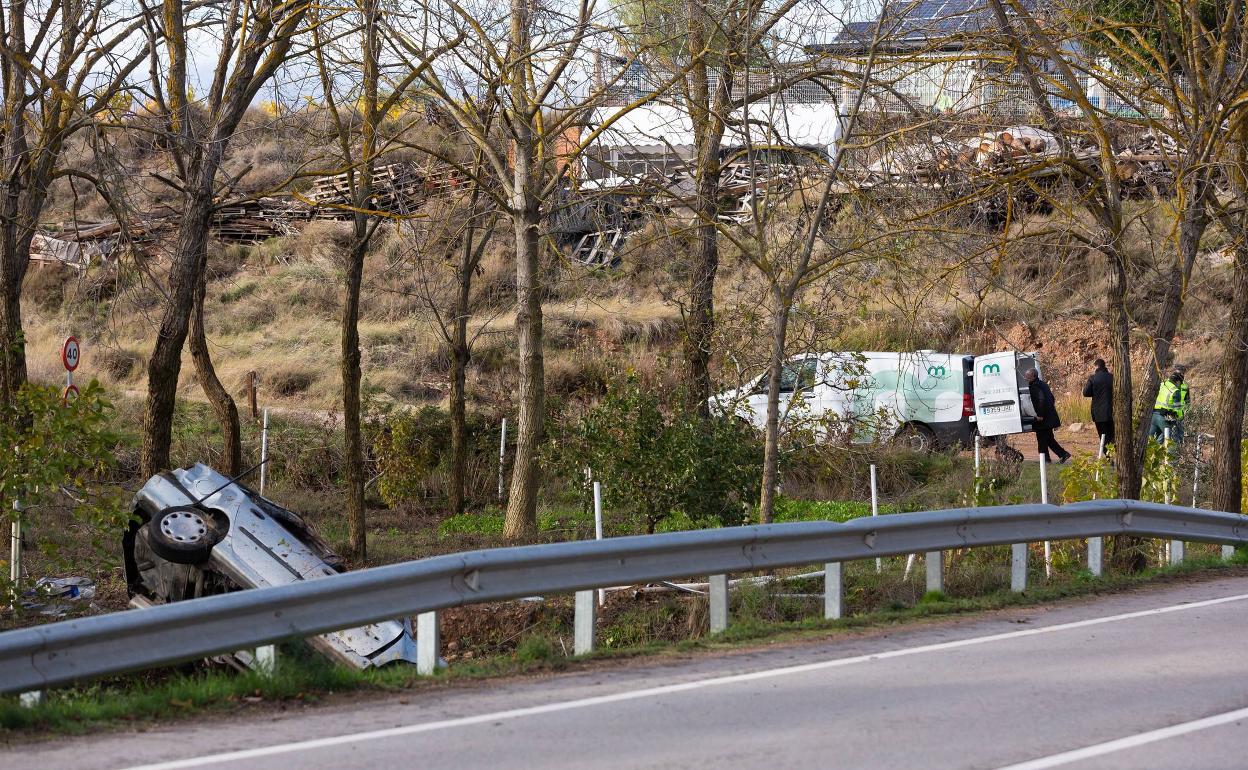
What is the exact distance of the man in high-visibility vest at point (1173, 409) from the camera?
2025 centimetres

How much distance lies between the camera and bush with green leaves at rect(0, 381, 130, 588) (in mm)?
9812

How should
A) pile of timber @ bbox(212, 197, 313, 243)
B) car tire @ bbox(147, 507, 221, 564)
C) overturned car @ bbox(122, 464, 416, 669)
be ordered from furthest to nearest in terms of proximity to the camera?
pile of timber @ bbox(212, 197, 313, 243) < car tire @ bbox(147, 507, 221, 564) < overturned car @ bbox(122, 464, 416, 669)

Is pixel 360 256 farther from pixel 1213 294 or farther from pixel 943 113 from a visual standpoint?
pixel 1213 294

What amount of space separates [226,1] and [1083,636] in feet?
34.4

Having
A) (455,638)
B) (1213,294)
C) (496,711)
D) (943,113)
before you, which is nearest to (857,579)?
(455,638)

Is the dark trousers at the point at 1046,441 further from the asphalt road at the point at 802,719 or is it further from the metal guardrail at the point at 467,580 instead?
the asphalt road at the point at 802,719

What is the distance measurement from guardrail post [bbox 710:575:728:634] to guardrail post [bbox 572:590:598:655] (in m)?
0.98

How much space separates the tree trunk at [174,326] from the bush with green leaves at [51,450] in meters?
2.73

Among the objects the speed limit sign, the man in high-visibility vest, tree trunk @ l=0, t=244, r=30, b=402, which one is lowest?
the man in high-visibility vest

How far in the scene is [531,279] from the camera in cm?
1479

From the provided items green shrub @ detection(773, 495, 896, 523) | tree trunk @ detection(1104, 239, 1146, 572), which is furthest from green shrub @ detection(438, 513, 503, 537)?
tree trunk @ detection(1104, 239, 1146, 572)

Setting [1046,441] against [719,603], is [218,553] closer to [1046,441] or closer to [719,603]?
[719,603]

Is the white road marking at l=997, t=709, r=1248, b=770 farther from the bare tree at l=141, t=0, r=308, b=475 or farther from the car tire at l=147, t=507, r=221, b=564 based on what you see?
the bare tree at l=141, t=0, r=308, b=475

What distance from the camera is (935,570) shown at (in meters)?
9.55
